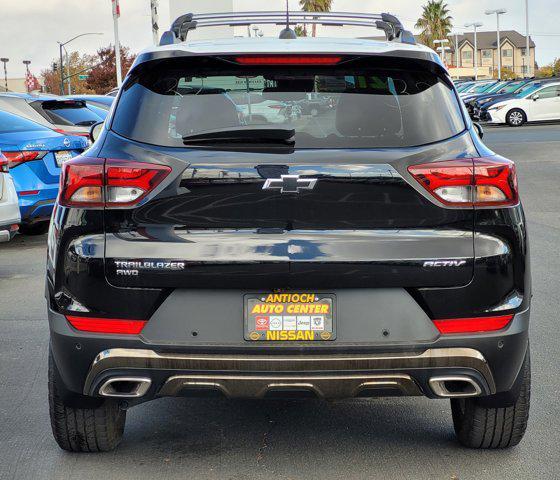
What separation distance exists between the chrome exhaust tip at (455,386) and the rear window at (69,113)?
11.4 meters

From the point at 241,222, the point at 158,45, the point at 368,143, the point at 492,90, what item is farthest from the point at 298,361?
the point at 492,90

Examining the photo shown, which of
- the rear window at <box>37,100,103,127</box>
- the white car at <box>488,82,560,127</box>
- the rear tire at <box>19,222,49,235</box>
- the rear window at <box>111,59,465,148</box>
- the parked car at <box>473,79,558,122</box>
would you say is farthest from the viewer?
the parked car at <box>473,79,558,122</box>

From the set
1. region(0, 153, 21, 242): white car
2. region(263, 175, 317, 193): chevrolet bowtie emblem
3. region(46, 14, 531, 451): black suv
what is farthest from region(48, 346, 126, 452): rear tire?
region(0, 153, 21, 242): white car

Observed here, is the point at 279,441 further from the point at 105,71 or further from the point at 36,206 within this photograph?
the point at 105,71

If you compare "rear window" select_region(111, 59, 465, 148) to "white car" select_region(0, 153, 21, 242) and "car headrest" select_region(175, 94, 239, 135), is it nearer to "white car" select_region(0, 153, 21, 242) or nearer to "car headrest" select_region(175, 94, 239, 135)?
"car headrest" select_region(175, 94, 239, 135)

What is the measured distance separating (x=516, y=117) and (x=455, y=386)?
3558 centimetres

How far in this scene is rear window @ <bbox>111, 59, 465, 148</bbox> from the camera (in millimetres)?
4020

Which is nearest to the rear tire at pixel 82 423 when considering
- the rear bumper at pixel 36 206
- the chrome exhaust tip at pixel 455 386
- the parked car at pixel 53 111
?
the chrome exhaust tip at pixel 455 386

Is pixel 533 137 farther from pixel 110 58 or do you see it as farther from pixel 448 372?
pixel 110 58

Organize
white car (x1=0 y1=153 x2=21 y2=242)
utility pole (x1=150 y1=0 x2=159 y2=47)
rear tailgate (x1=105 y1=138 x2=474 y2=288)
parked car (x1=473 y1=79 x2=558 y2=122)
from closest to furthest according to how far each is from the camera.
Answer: rear tailgate (x1=105 y1=138 x2=474 y2=288) < white car (x1=0 y1=153 x2=21 y2=242) < parked car (x1=473 y1=79 x2=558 y2=122) < utility pole (x1=150 y1=0 x2=159 y2=47)

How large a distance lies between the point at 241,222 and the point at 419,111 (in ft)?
2.81

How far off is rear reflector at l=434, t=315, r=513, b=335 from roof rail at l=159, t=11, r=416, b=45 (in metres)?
1.74

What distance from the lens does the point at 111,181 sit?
3914mm

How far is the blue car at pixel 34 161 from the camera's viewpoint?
11867mm
